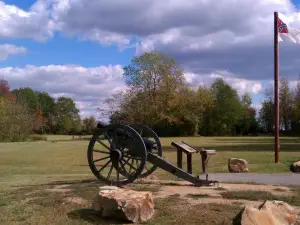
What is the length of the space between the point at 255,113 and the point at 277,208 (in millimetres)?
109269

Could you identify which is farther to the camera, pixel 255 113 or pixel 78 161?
pixel 255 113

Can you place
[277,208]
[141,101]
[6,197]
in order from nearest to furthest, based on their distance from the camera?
1. [277,208]
2. [6,197]
3. [141,101]

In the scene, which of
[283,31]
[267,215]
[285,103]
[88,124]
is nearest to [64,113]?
[88,124]

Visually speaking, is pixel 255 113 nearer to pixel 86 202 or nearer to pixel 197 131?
pixel 197 131

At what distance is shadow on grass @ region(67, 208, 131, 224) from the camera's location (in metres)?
7.90

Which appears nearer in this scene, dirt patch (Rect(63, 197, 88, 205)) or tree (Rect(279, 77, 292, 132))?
dirt patch (Rect(63, 197, 88, 205))

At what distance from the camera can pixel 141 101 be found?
233 ft

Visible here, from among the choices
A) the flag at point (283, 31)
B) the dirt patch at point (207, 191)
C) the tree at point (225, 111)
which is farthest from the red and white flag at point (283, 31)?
the tree at point (225, 111)

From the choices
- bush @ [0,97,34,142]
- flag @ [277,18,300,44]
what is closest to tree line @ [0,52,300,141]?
bush @ [0,97,34,142]

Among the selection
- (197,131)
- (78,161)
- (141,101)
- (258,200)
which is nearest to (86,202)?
(258,200)

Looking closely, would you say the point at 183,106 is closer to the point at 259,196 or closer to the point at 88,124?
the point at 88,124

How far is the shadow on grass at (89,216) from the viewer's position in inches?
311

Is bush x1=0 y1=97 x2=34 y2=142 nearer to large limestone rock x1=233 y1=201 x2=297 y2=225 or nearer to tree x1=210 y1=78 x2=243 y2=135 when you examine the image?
tree x1=210 y1=78 x2=243 y2=135

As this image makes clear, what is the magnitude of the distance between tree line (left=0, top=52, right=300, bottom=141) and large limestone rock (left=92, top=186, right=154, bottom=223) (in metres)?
45.8
